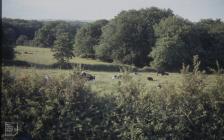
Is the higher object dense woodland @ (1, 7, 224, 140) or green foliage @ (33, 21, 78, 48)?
green foliage @ (33, 21, 78, 48)

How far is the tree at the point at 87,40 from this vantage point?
202 ft

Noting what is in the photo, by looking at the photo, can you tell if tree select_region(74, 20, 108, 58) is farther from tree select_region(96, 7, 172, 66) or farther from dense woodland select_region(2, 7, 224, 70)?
tree select_region(96, 7, 172, 66)

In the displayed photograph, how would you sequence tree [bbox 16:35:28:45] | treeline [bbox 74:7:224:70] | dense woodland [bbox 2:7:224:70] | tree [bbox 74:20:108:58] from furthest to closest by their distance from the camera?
tree [bbox 16:35:28:45], tree [bbox 74:20:108:58], treeline [bbox 74:7:224:70], dense woodland [bbox 2:7:224:70]

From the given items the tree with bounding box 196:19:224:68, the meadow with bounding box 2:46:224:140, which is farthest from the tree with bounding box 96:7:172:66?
the meadow with bounding box 2:46:224:140

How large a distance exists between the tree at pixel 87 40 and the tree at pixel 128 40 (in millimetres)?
3596

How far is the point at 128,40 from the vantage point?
5609 cm

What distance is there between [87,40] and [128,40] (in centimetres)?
918

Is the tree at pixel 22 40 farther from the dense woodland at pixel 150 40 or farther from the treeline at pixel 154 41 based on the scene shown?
the treeline at pixel 154 41

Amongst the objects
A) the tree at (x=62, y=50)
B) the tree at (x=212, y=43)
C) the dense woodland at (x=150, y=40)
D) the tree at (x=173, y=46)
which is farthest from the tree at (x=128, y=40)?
the tree at (x=62, y=50)

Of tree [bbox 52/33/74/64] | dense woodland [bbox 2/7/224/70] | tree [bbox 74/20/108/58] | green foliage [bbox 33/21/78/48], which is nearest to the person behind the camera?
tree [bbox 52/33/74/64]

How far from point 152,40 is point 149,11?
9531 millimetres

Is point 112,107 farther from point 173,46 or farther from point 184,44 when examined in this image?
point 184,44

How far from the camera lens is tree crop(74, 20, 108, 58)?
61.5 m

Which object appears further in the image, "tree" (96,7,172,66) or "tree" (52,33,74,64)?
"tree" (96,7,172,66)
